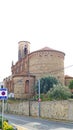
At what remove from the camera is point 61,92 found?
51.3 m

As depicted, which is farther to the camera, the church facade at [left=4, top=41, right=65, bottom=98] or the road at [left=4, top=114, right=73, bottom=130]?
the church facade at [left=4, top=41, right=65, bottom=98]

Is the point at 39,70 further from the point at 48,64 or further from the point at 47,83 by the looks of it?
the point at 47,83

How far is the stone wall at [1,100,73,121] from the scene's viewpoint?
115ft

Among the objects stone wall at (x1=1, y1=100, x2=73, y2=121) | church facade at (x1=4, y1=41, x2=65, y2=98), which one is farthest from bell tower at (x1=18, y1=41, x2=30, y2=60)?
stone wall at (x1=1, y1=100, x2=73, y2=121)

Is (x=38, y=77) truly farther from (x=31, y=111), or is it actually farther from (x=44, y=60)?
(x=31, y=111)

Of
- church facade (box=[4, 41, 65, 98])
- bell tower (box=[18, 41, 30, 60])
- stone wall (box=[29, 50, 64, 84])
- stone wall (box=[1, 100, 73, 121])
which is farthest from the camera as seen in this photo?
bell tower (box=[18, 41, 30, 60])

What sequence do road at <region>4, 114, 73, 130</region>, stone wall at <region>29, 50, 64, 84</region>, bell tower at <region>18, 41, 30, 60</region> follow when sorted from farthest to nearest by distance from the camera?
bell tower at <region>18, 41, 30, 60</region>
stone wall at <region>29, 50, 64, 84</region>
road at <region>4, 114, 73, 130</region>

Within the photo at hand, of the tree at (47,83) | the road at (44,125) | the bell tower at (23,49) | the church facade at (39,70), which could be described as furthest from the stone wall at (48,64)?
the road at (44,125)

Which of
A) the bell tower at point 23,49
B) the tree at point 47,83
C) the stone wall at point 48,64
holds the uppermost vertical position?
the bell tower at point 23,49

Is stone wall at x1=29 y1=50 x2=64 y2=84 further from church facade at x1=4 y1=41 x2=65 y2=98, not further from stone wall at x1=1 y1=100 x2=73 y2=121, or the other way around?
stone wall at x1=1 y1=100 x2=73 y2=121

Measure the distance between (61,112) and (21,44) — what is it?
55.3m

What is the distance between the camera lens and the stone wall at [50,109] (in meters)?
35.0

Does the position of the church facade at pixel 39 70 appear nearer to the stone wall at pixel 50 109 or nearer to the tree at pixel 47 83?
the tree at pixel 47 83

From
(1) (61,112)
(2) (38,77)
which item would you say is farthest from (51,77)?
(1) (61,112)
